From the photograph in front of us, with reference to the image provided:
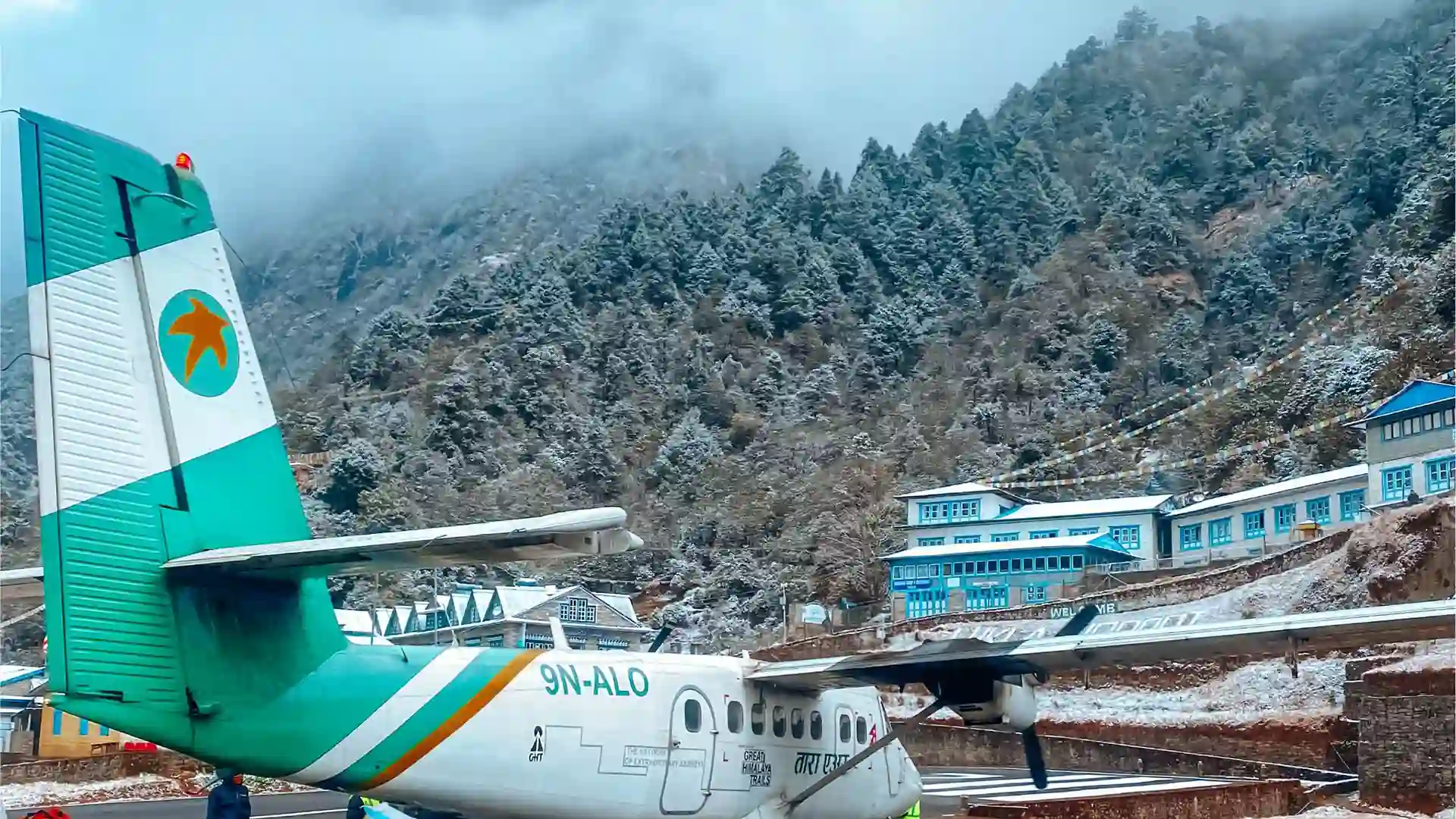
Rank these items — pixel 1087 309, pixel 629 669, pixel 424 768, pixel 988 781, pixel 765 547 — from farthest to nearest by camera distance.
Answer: pixel 1087 309 → pixel 765 547 → pixel 988 781 → pixel 629 669 → pixel 424 768

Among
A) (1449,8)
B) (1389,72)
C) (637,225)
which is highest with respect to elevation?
(1449,8)

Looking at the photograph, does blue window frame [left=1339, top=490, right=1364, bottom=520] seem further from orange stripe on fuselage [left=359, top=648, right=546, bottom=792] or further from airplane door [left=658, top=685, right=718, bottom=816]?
orange stripe on fuselage [left=359, top=648, right=546, bottom=792]

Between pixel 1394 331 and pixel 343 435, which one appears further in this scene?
pixel 343 435

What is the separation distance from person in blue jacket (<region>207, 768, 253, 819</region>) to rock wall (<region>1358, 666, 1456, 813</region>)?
16212mm

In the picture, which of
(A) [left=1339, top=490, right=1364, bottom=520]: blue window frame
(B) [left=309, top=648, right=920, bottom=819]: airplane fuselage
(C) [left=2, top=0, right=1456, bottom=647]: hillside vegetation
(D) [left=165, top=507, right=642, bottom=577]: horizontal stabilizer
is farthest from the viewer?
(C) [left=2, top=0, right=1456, bottom=647]: hillside vegetation

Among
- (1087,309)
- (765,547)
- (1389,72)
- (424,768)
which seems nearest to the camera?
(424,768)

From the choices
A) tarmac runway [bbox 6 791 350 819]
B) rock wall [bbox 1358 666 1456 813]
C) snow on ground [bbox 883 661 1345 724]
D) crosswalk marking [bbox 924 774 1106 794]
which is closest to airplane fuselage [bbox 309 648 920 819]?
rock wall [bbox 1358 666 1456 813]

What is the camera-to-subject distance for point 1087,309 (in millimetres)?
128375

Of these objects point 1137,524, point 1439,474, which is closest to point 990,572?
point 1137,524

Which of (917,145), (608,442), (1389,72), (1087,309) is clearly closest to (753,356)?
(608,442)

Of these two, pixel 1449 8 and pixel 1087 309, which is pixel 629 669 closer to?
pixel 1087 309

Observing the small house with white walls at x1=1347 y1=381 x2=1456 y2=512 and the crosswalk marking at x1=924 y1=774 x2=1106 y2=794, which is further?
the small house with white walls at x1=1347 y1=381 x2=1456 y2=512

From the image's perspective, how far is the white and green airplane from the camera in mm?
8281

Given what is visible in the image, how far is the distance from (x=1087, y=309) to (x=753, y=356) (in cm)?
3424
